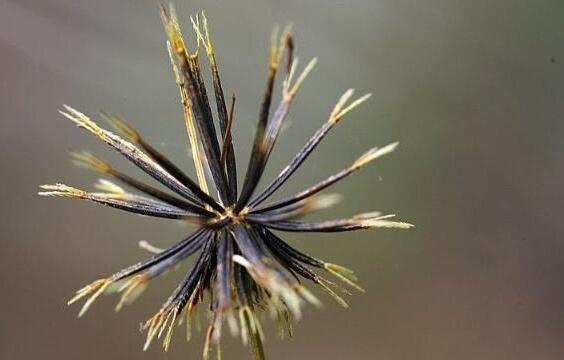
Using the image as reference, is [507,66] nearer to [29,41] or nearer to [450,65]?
[450,65]

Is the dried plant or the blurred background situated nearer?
the dried plant

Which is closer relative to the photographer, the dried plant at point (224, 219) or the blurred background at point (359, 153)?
the dried plant at point (224, 219)

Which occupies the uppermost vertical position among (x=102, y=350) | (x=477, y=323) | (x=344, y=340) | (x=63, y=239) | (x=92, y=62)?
(x=92, y=62)

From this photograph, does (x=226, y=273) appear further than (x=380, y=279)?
No

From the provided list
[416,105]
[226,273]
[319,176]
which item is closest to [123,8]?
[319,176]
